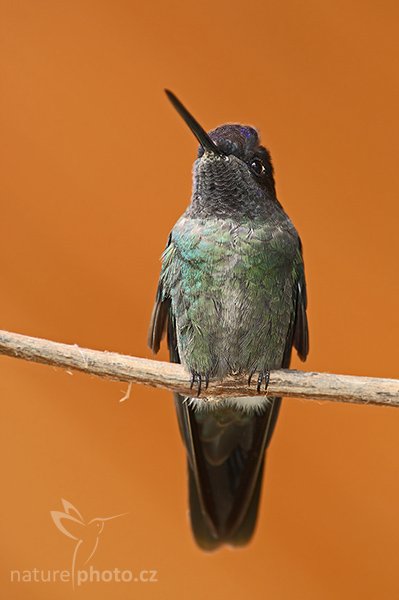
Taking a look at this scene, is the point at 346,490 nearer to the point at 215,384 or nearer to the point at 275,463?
the point at 275,463

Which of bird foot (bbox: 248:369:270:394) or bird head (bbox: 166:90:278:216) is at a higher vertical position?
bird head (bbox: 166:90:278:216)

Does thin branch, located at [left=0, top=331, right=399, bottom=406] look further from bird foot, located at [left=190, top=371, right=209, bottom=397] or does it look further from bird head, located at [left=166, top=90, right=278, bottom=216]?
bird head, located at [left=166, top=90, right=278, bottom=216]

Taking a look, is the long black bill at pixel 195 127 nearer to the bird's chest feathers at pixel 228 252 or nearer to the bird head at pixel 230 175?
the bird head at pixel 230 175

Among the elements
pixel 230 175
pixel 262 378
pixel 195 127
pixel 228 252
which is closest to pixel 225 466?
pixel 262 378

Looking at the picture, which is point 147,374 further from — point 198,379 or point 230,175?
point 230,175

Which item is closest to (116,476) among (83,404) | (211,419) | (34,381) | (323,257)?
(83,404)

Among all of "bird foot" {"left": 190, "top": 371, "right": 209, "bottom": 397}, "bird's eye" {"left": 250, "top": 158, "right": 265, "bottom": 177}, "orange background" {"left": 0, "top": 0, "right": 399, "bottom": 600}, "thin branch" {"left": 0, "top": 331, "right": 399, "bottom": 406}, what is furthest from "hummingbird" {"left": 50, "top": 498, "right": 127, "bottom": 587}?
"bird's eye" {"left": 250, "top": 158, "right": 265, "bottom": 177}

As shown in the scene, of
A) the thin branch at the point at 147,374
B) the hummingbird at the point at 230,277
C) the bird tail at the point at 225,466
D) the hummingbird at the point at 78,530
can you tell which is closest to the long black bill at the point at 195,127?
the hummingbird at the point at 230,277
